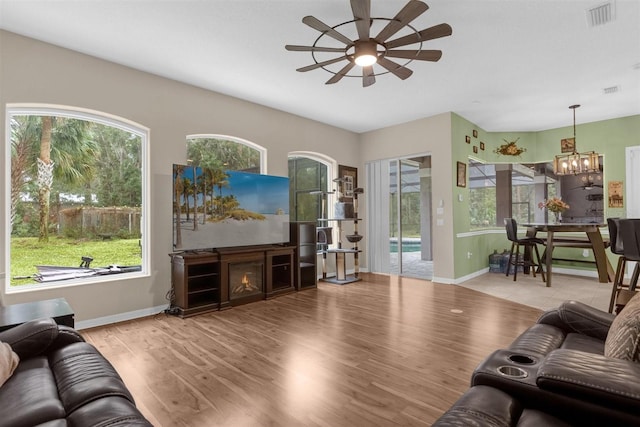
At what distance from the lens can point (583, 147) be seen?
6.41 metres

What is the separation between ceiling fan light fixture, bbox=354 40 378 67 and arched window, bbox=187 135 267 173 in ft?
8.19

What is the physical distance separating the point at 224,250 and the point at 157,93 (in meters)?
2.12

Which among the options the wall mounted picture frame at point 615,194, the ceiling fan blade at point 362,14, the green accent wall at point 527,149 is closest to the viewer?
the ceiling fan blade at point 362,14

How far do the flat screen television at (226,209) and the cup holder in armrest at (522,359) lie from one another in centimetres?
355

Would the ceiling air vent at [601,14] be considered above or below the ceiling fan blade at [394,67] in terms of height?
above

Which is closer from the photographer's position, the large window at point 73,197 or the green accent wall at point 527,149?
the large window at point 73,197

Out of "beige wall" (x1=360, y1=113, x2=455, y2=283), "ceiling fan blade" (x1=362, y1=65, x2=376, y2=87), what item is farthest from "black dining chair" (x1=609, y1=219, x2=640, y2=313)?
"ceiling fan blade" (x1=362, y1=65, x2=376, y2=87)

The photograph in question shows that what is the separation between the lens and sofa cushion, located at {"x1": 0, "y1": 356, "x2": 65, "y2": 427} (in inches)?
44.3

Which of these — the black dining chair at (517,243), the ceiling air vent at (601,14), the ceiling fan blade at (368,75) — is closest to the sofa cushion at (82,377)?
the ceiling fan blade at (368,75)

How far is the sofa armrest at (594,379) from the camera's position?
0.95 metres

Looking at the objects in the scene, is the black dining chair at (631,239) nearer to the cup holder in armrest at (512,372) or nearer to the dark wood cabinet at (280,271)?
the cup holder in armrest at (512,372)

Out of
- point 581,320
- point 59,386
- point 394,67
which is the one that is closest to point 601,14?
point 394,67

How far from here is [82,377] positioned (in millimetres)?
1419

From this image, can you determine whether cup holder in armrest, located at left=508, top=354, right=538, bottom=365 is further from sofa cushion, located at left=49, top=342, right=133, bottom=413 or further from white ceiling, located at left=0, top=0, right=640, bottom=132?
white ceiling, located at left=0, top=0, right=640, bottom=132
